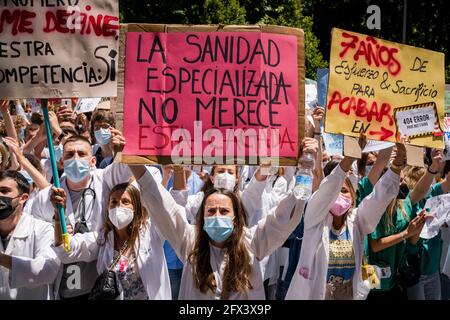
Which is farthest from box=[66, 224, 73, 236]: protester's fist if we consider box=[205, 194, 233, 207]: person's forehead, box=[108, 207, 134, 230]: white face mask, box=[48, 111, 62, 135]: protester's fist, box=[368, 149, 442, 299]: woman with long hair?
box=[48, 111, 62, 135]: protester's fist

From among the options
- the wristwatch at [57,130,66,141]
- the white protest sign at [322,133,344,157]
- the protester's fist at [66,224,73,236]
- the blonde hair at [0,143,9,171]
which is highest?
the wristwatch at [57,130,66,141]

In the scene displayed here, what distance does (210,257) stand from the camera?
4.54m

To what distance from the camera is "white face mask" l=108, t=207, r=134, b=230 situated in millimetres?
4977

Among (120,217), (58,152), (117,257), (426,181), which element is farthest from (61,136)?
(426,181)

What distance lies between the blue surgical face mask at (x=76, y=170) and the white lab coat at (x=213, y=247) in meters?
1.07

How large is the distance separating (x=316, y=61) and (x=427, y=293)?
16.2 metres

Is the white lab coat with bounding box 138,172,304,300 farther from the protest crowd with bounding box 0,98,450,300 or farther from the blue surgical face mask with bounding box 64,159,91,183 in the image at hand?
the blue surgical face mask with bounding box 64,159,91,183

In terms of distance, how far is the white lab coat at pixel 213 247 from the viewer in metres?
4.44

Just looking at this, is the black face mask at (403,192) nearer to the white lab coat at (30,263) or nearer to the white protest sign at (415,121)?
the white protest sign at (415,121)

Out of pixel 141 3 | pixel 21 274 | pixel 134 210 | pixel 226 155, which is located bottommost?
pixel 21 274

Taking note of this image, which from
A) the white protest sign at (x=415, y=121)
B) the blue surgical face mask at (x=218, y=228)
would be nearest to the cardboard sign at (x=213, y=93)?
the blue surgical face mask at (x=218, y=228)

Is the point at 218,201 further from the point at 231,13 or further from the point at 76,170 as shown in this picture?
the point at 231,13

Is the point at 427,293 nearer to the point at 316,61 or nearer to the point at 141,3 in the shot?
the point at 316,61
